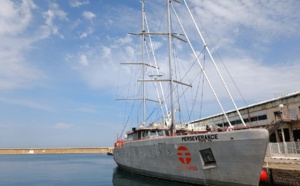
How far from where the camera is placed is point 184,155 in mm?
18812

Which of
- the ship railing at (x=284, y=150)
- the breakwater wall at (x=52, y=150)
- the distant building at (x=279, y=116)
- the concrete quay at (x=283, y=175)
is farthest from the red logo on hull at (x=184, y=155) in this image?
the breakwater wall at (x=52, y=150)

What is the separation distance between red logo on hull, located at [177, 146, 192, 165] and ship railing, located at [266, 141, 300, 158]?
10078mm

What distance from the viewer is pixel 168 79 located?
25.7 metres

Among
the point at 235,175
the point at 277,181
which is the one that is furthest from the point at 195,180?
the point at 277,181

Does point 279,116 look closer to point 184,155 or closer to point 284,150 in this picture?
point 284,150

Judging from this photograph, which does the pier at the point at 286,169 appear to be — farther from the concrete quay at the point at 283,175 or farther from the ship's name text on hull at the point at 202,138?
the ship's name text on hull at the point at 202,138

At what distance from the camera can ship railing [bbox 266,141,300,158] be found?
72.3 ft

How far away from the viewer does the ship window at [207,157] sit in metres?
17.3

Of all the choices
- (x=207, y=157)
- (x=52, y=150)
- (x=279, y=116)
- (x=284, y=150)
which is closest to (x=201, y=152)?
(x=207, y=157)

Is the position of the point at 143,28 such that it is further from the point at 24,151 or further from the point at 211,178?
the point at 24,151

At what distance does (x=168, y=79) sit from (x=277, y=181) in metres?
13.5

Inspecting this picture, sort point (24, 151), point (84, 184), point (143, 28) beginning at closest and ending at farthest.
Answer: point (84, 184), point (143, 28), point (24, 151)

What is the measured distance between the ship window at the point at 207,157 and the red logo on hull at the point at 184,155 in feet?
3.70

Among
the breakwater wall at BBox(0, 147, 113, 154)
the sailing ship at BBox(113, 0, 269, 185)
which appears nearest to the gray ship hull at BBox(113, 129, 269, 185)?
the sailing ship at BBox(113, 0, 269, 185)
